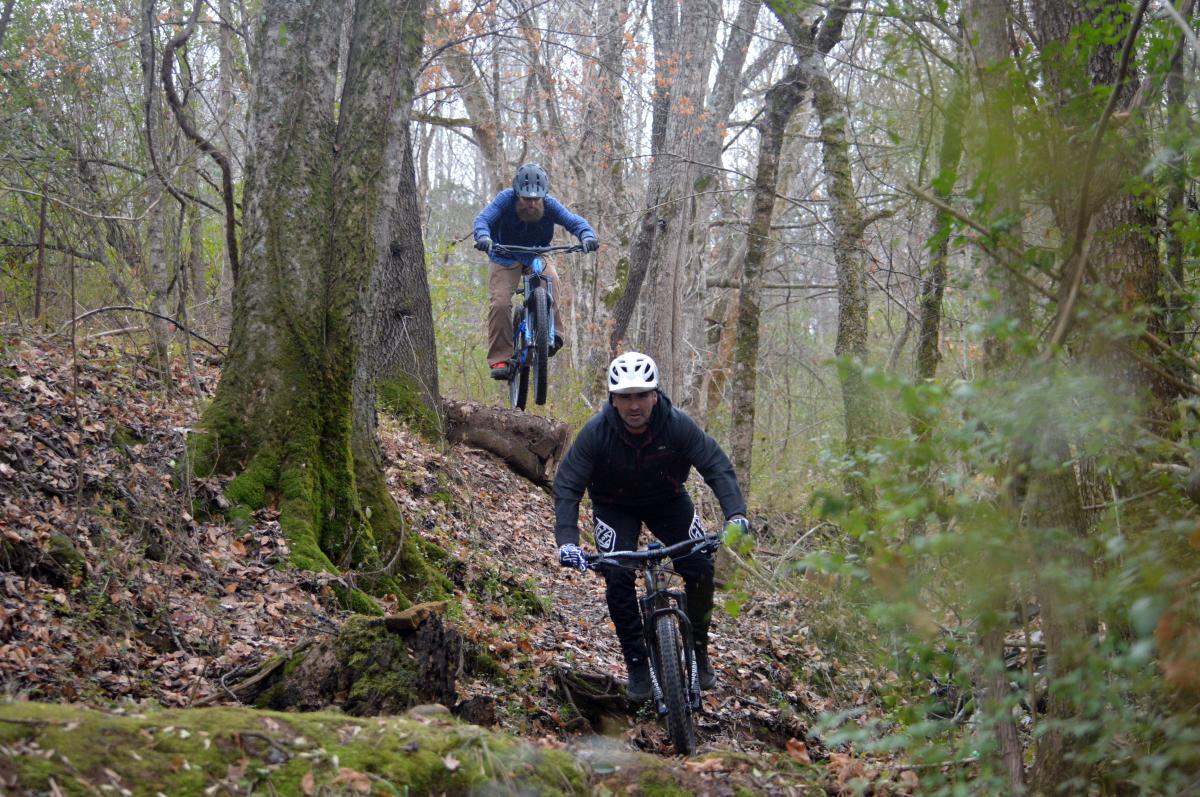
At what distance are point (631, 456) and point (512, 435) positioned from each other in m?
5.98

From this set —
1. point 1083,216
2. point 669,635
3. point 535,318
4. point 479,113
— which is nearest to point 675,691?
point 669,635

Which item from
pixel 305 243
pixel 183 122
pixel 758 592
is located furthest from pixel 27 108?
pixel 758 592

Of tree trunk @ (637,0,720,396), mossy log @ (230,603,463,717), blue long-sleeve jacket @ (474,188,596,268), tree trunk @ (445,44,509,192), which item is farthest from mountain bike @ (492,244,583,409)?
tree trunk @ (445,44,509,192)

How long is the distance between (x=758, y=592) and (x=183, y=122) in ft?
22.1

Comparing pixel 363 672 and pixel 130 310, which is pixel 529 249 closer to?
pixel 130 310

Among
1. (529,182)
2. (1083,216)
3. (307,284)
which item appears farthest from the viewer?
(529,182)

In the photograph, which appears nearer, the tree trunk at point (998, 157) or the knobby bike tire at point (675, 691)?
the tree trunk at point (998, 157)

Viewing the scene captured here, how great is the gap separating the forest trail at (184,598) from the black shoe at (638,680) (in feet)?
1.04

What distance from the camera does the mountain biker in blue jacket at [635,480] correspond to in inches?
229

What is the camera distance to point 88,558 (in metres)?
5.52

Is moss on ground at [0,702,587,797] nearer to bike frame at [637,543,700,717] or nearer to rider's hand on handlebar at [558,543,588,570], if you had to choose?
rider's hand on handlebar at [558,543,588,570]

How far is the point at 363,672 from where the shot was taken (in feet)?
16.5

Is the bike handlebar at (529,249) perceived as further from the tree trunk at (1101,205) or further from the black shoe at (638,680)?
the tree trunk at (1101,205)

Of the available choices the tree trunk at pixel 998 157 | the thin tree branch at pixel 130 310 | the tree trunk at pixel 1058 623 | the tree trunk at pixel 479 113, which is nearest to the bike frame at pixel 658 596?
the tree trunk at pixel 1058 623
